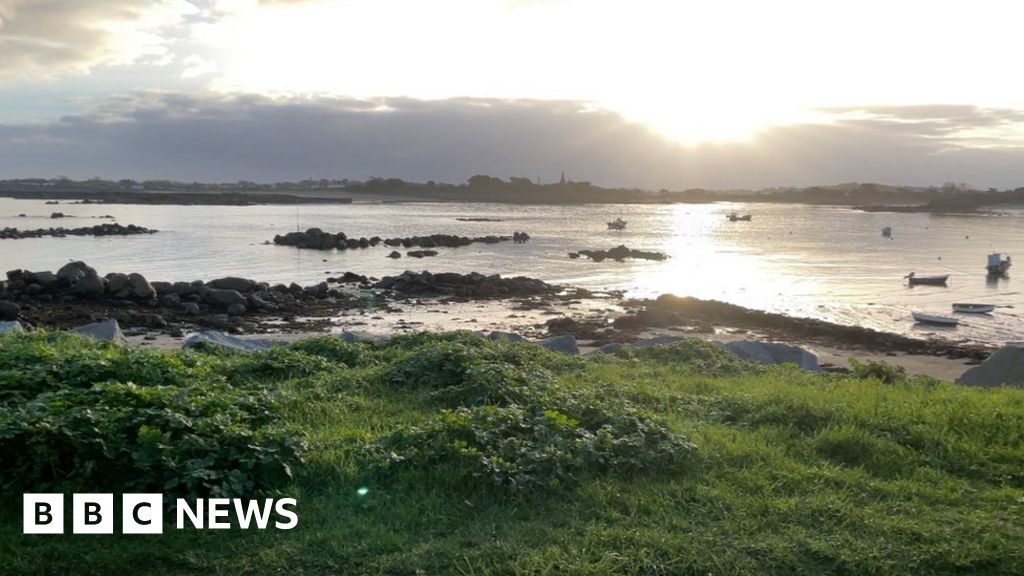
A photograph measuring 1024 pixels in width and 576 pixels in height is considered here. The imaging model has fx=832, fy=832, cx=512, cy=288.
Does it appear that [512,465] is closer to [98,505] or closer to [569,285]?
[98,505]

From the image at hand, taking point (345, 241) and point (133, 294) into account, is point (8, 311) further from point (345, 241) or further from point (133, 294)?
point (345, 241)

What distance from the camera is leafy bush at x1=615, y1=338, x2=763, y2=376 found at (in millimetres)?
10469

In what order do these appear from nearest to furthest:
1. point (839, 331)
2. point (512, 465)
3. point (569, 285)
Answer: point (512, 465) < point (839, 331) < point (569, 285)

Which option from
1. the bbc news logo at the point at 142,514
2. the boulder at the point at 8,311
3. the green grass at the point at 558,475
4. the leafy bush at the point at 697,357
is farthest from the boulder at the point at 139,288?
the bbc news logo at the point at 142,514

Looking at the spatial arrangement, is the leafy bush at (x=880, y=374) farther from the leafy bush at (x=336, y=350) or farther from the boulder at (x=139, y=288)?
the boulder at (x=139, y=288)

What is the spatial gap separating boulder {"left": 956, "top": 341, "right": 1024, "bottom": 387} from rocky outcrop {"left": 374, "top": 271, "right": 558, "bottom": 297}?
59.8 feet

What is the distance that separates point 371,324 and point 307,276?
45.5 ft

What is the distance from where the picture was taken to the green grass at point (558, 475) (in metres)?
4.54

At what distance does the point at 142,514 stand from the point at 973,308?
27.9m

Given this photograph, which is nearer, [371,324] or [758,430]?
[758,430]

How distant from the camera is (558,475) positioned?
5.48 m

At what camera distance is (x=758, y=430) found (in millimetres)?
7074

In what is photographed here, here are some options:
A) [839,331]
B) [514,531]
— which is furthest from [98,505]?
[839,331]

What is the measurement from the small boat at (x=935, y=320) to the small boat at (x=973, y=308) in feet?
11.0
